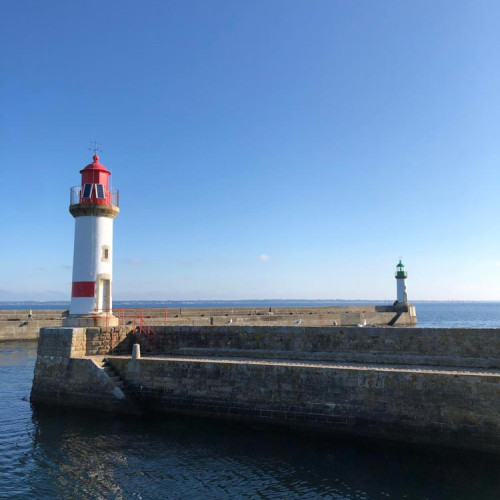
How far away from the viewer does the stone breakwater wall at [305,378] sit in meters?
11.5

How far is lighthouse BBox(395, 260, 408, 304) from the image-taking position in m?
51.0

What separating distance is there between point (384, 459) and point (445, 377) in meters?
2.71

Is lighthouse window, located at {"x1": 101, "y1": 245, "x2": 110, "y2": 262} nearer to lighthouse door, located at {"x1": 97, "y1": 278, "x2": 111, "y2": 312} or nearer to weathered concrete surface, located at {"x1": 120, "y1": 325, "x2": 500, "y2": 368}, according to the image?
lighthouse door, located at {"x1": 97, "y1": 278, "x2": 111, "y2": 312}

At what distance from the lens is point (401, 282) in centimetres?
5125

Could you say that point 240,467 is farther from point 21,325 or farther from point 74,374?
point 21,325

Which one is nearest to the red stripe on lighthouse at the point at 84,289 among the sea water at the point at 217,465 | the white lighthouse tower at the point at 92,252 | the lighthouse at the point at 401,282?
the white lighthouse tower at the point at 92,252

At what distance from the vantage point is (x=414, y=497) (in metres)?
9.09

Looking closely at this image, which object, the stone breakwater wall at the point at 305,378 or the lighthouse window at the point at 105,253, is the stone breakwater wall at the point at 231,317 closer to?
the lighthouse window at the point at 105,253

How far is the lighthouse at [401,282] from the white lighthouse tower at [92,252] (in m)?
40.1

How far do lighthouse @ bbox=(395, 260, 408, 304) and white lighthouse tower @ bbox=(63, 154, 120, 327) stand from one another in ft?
132

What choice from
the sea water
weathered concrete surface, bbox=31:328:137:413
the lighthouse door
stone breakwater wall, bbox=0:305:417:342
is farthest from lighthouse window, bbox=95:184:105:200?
stone breakwater wall, bbox=0:305:417:342

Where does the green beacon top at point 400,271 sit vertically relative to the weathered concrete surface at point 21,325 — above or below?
above

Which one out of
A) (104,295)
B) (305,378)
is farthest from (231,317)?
(305,378)

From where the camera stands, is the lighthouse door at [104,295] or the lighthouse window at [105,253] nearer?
the lighthouse door at [104,295]
